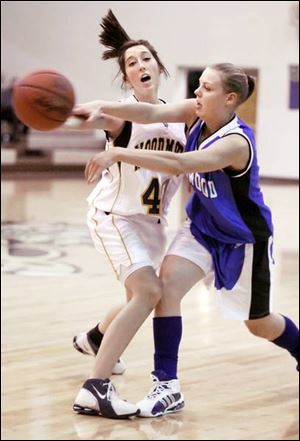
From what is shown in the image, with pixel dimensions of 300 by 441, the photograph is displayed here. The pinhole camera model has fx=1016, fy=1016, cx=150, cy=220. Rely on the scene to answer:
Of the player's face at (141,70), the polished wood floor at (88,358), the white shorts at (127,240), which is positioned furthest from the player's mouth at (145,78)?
the polished wood floor at (88,358)

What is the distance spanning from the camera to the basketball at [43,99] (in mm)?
664

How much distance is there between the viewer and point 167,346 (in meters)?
1.09

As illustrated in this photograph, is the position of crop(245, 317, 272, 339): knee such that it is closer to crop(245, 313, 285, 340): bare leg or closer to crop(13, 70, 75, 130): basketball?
crop(245, 313, 285, 340): bare leg

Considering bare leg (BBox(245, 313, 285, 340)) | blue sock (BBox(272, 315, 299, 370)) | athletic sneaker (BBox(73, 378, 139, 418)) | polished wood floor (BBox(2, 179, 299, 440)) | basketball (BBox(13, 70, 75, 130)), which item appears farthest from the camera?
polished wood floor (BBox(2, 179, 299, 440))

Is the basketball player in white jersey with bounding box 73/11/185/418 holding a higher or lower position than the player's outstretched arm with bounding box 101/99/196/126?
lower

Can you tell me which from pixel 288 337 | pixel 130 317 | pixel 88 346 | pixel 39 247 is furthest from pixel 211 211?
pixel 39 247

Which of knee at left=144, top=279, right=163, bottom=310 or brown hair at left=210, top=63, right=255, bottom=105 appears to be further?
knee at left=144, top=279, right=163, bottom=310

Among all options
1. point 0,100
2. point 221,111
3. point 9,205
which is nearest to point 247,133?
point 221,111

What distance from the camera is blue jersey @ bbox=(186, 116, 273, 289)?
83 centimetres

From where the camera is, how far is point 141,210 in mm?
948

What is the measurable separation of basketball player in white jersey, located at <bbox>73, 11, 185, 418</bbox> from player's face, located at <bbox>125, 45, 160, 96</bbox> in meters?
0.05

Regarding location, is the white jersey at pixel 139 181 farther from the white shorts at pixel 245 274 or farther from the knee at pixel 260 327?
the knee at pixel 260 327

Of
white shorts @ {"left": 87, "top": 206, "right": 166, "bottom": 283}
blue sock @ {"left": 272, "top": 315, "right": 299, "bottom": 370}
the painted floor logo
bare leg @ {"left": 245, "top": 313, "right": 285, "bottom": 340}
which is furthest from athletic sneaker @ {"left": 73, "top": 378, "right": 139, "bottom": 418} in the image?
the painted floor logo

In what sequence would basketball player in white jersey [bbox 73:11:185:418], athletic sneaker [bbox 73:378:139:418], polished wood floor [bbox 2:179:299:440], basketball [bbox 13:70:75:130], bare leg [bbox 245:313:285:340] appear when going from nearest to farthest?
1. basketball [bbox 13:70:75:130]
2. basketball player in white jersey [bbox 73:11:185:418]
3. athletic sneaker [bbox 73:378:139:418]
4. bare leg [bbox 245:313:285:340]
5. polished wood floor [bbox 2:179:299:440]
